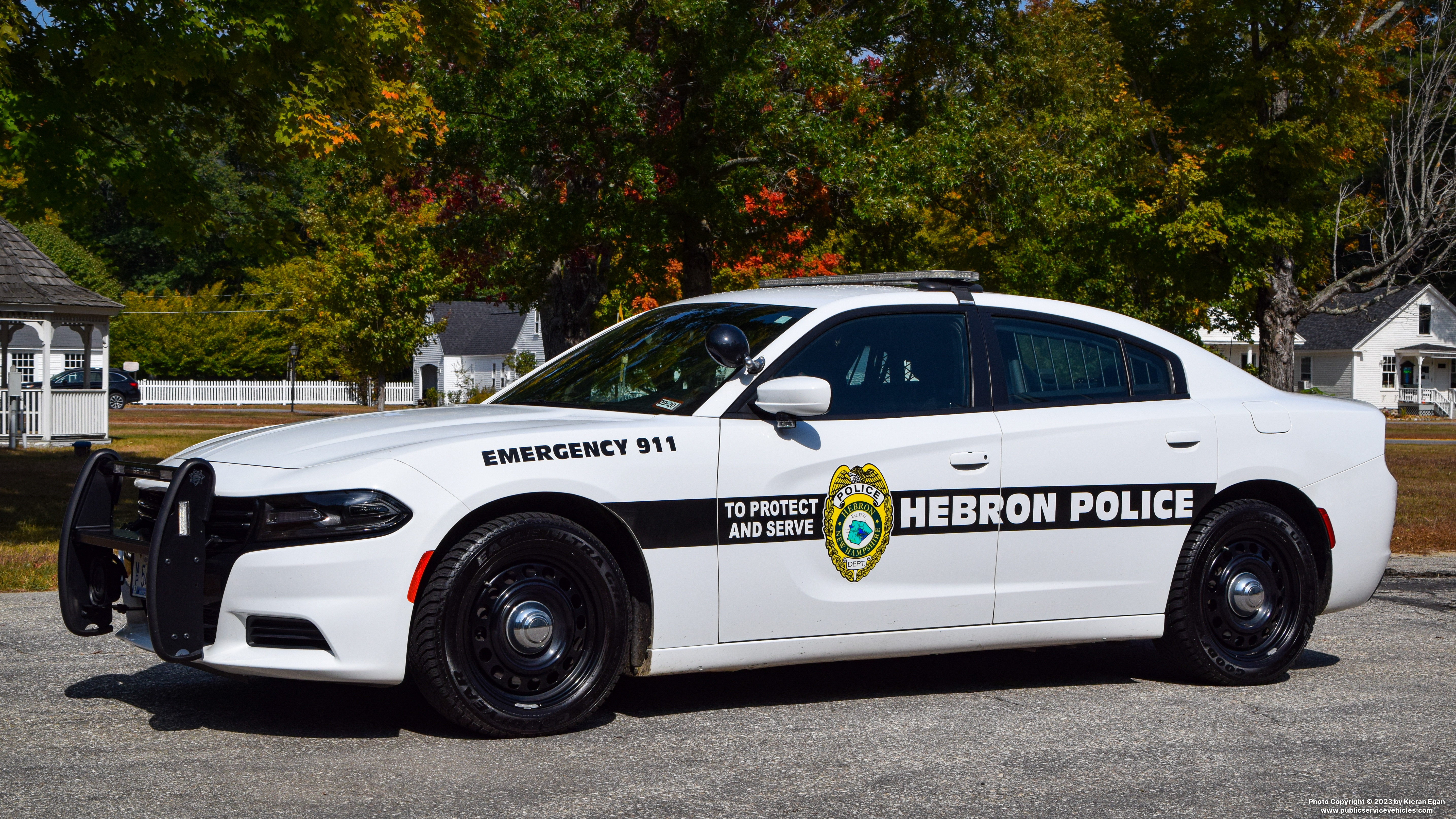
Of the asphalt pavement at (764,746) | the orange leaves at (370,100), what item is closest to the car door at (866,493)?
the asphalt pavement at (764,746)

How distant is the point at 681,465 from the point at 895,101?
16.4 m

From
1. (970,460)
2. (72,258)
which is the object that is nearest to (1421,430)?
(970,460)

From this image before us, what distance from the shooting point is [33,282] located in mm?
26969

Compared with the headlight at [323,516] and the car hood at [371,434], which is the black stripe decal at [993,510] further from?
the headlight at [323,516]

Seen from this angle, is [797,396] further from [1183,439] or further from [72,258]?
[72,258]

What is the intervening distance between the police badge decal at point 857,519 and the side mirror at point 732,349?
523mm

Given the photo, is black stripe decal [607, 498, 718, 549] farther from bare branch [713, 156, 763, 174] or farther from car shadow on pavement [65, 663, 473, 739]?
bare branch [713, 156, 763, 174]

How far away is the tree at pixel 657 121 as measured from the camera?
1706 cm

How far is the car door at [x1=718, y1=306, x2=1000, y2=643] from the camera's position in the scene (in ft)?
17.5

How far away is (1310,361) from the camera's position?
68.4m

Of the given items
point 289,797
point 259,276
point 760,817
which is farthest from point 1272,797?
point 259,276

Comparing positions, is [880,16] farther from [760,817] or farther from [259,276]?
[259,276]

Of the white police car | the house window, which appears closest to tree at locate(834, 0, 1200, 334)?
the white police car

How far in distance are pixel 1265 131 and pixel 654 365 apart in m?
21.1
